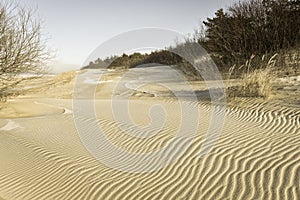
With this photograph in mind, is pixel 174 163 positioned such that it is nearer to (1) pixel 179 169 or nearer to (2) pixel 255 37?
(1) pixel 179 169

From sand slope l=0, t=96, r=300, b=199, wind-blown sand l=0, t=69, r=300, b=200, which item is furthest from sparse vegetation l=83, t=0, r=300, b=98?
sand slope l=0, t=96, r=300, b=199

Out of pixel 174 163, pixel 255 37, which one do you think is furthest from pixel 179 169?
pixel 255 37

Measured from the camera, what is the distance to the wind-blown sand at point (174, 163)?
12.2 ft

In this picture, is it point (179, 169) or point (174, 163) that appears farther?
point (174, 163)

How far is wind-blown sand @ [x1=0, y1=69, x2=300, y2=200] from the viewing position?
373 centimetres

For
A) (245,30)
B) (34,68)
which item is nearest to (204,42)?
(245,30)

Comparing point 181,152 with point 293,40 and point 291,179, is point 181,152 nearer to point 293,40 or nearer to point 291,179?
point 291,179

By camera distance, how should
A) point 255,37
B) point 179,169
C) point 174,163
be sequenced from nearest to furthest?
point 179,169
point 174,163
point 255,37

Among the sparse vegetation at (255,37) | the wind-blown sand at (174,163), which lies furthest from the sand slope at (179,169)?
the sparse vegetation at (255,37)

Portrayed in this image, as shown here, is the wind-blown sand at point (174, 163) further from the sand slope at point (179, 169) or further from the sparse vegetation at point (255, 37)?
the sparse vegetation at point (255, 37)

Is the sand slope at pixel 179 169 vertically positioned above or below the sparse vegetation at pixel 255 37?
below

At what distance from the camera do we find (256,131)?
568 centimetres

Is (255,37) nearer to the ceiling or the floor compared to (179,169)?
nearer to the ceiling

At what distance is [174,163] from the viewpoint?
4.55m
